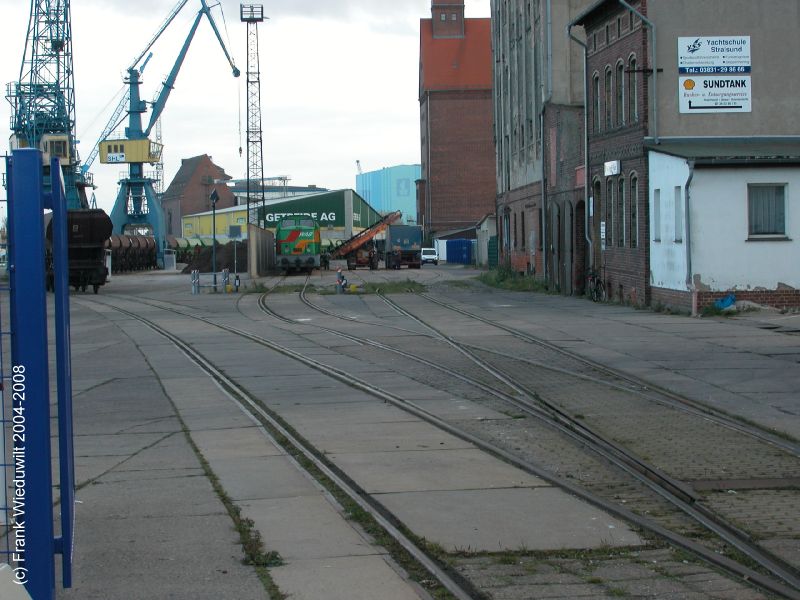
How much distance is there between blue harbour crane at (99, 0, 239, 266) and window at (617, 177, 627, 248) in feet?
201

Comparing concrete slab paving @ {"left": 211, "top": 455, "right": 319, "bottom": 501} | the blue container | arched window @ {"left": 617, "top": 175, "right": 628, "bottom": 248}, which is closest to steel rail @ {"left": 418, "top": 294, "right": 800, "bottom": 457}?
concrete slab paving @ {"left": 211, "top": 455, "right": 319, "bottom": 501}

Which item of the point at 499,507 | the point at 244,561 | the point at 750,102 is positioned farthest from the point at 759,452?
the point at 750,102

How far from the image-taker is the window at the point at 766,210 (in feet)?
87.2

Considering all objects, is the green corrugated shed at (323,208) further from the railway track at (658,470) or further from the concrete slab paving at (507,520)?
the concrete slab paving at (507,520)

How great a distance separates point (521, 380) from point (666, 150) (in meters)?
14.5

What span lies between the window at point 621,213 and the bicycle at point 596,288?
1659mm

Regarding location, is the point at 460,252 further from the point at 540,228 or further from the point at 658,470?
the point at 658,470

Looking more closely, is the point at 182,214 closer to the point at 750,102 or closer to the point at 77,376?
the point at 750,102

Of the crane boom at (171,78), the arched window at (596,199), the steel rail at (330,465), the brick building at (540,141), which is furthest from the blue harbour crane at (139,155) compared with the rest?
the steel rail at (330,465)

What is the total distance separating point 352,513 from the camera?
24.4 ft

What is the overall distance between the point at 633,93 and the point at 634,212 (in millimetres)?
3322

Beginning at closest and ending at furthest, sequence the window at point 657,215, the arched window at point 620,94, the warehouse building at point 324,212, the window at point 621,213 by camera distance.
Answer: the window at point 657,215 < the arched window at point 620,94 < the window at point 621,213 < the warehouse building at point 324,212

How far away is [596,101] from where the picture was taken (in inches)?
1372

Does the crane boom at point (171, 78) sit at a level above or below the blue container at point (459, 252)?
above
